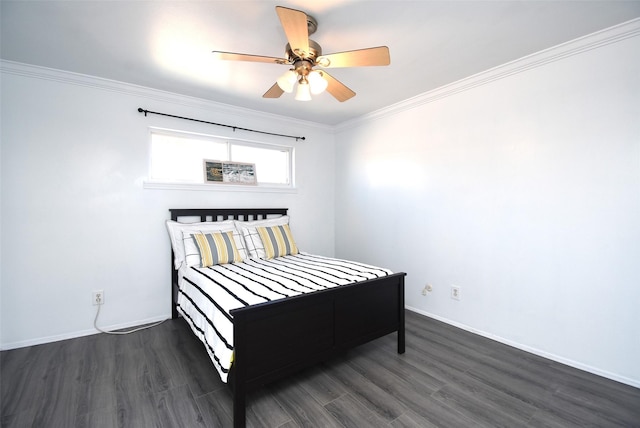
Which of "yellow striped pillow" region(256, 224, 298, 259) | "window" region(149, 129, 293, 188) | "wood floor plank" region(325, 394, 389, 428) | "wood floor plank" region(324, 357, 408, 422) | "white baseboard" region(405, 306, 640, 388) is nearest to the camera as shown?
"wood floor plank" region(325, 394, 389, 428)

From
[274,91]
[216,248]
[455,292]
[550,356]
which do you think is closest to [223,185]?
[216,248]

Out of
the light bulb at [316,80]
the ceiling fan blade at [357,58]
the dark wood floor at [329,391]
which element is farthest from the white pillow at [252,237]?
the ceiling fan blade at [357,58]

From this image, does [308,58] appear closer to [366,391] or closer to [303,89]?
[303,89]

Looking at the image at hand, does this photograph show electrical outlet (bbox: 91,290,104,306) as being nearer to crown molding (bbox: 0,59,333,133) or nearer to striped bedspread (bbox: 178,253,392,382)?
striped bedspread (bbox: 178,253,392,382)

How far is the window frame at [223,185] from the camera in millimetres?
3107

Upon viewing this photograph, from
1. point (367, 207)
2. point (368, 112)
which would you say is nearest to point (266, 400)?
point (367, 207)

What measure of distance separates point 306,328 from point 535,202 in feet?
7.11

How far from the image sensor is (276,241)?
3.40 metres

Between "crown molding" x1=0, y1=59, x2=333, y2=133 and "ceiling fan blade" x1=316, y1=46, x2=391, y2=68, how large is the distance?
2.04m

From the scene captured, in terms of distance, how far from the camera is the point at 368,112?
12.7 ft

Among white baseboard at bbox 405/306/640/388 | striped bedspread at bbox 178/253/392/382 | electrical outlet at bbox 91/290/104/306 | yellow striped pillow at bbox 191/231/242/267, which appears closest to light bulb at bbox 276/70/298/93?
striped bedspread at bbox 178/253/392/382

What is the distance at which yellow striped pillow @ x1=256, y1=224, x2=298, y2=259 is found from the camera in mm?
3318

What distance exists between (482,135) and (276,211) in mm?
2580

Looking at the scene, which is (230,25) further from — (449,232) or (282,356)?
(449,232)
